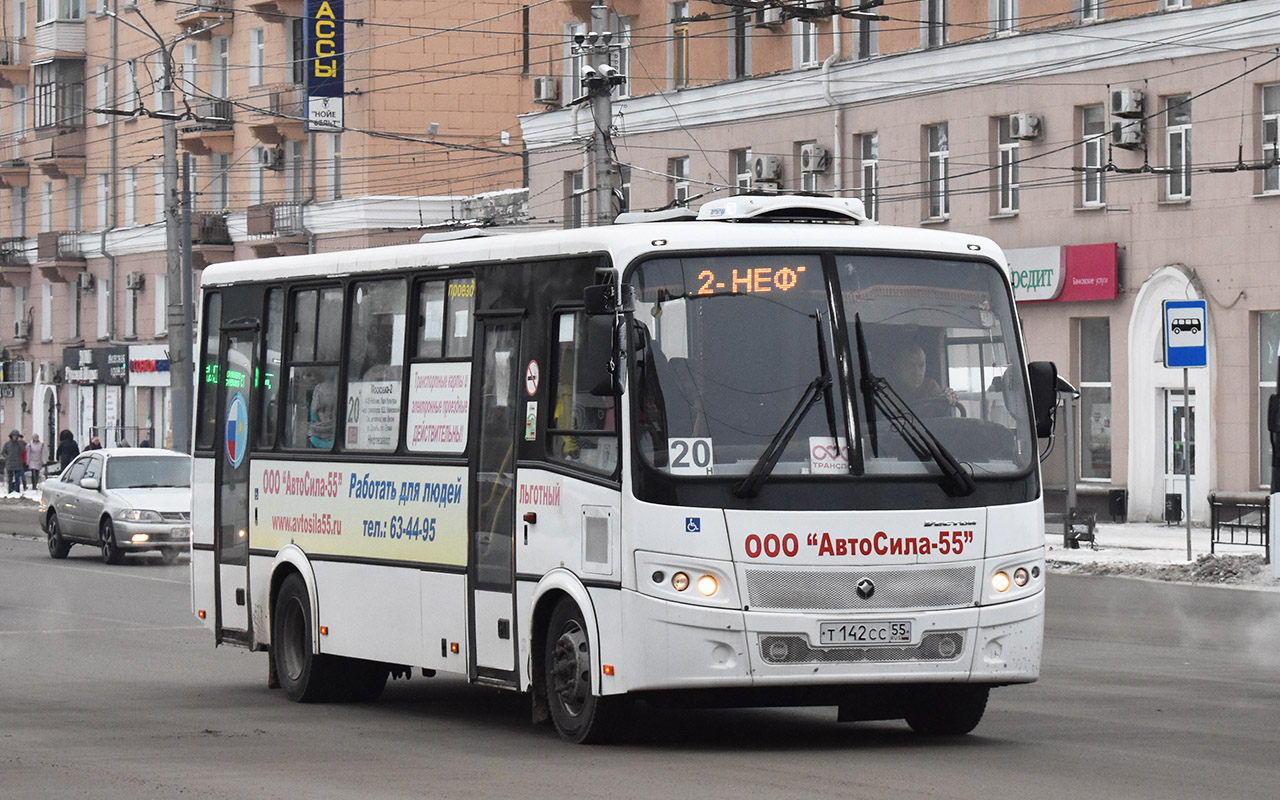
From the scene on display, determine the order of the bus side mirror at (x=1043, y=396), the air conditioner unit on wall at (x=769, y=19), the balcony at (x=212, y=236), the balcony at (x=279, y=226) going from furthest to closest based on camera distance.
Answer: the balcony at (x=212, y=236) < the balcony at (x=279, y=226) < the air conditioner unit on wall at (x=769, y=19) < the bus side mirror at (x=1043, y=396)

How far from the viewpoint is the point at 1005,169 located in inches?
1585

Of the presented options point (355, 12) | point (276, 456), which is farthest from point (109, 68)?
point (276, 456)

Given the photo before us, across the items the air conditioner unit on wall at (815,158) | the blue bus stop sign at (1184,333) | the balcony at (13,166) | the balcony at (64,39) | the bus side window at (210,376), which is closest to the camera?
the bus side window at (210,376)

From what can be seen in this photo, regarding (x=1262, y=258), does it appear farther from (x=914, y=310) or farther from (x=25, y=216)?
(x=25, y=216)

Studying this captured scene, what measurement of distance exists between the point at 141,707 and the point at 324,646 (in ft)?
3.74

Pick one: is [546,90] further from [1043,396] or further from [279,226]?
[1043,396]

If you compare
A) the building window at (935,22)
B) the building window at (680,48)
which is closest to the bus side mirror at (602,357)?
the building window at (935,22)

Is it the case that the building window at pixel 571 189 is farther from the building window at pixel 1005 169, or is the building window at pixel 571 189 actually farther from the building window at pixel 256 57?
the building window at pixel 1005 169

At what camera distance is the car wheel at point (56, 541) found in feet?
107

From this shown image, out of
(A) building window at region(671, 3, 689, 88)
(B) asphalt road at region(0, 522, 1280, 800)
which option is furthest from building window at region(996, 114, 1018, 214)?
(B) asphalt road at region(0, 522, 1280, 800)

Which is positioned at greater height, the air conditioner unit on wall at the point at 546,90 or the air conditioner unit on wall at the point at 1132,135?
the air conditioner unit on wall at the point at 546,90

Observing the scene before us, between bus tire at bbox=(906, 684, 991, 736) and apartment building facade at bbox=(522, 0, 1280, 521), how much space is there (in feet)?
74.7

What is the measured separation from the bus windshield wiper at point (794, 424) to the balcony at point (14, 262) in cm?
6610

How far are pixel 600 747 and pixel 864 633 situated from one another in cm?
147
